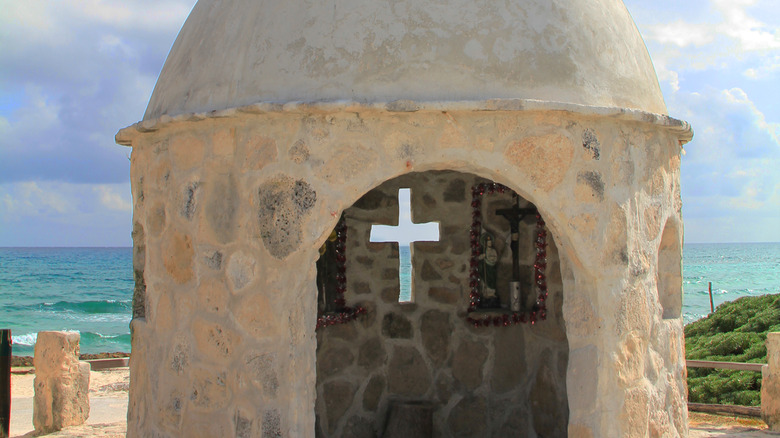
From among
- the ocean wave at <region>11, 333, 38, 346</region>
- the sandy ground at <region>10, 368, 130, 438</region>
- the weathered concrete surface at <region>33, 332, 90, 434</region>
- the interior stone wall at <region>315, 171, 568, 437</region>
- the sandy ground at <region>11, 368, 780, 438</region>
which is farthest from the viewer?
the ocean wave at <region>11, 333, 38, 346</region>

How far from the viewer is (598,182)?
4180mm

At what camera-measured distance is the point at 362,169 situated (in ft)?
13.0

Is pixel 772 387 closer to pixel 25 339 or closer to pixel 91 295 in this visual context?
pixel 25 339

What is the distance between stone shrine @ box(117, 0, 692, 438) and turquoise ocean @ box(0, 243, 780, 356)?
2221 cm

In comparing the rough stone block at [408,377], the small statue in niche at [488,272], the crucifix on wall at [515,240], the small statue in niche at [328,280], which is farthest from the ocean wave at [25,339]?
the crucifix on wall at [515,240]

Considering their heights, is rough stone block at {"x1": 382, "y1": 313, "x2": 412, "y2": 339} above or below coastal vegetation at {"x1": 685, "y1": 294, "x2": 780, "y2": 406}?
above

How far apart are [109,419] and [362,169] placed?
7298 millimetres

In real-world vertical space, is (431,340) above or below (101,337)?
above

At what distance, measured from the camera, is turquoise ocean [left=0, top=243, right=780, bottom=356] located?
94.2 feet

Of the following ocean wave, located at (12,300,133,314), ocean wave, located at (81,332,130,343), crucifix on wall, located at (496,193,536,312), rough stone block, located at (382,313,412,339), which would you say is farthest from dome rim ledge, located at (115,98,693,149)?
ocean wave, located at (12,300,133,314)

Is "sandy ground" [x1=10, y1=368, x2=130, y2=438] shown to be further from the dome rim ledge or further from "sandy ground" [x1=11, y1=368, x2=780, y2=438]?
the dome rim ledge

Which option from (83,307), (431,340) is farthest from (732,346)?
(83,307)

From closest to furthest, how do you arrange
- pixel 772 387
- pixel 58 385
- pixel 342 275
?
pixel 342 275 < pixel 772 387 < pixel 58 385

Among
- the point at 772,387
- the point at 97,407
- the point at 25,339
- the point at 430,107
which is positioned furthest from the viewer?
the point at 25,339
